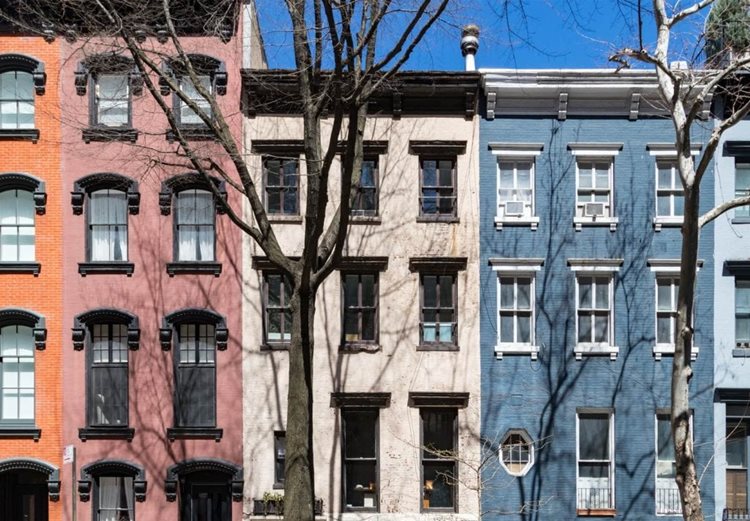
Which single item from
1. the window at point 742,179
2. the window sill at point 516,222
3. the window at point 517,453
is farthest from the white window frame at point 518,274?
the window at point 742,179

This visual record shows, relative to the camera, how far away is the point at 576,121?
58.0 ft

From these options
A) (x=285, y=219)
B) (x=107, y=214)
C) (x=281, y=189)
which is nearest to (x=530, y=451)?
(x=285, y=219)

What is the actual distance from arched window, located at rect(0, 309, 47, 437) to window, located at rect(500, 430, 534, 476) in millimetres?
11485

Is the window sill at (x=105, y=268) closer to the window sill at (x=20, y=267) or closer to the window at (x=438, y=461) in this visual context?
the window sill at (x=20, y=267)

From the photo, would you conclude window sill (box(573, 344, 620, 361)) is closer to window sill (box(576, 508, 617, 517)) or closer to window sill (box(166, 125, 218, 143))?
window sill (box(576, 508, 617, 517))

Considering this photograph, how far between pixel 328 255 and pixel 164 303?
580 centimetres

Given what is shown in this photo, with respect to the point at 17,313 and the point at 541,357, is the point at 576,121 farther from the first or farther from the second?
the point at 17,313

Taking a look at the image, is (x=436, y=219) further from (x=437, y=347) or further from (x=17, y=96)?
(x=17, y=96)

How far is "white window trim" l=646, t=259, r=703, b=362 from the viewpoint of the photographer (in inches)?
675

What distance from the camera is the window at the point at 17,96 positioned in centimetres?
1742

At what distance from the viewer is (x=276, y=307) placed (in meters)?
17.3

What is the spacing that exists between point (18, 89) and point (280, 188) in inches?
276

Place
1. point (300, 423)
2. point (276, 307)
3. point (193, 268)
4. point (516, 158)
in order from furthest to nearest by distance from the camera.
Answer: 1. point (516, 158)
2. point (276, 307)
3. point (193, 268)
4. point (300, 423)

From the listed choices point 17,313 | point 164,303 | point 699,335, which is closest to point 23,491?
point 17,313
